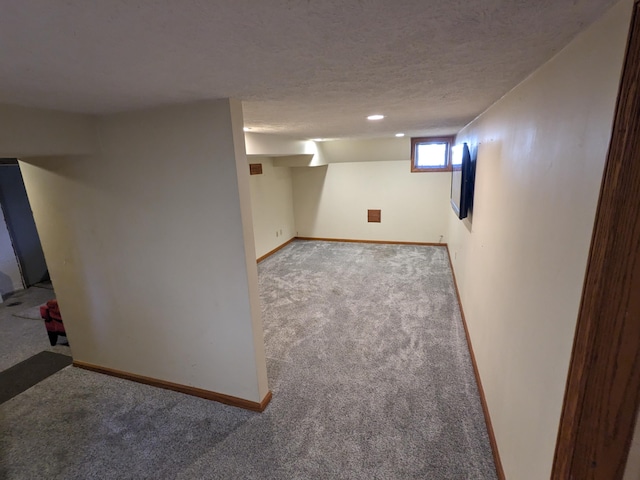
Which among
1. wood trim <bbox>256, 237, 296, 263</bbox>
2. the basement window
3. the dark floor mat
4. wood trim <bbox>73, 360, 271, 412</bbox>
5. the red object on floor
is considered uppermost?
the basement window

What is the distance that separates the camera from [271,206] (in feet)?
18.7

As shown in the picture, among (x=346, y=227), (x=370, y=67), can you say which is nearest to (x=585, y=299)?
(x=370, y=67)

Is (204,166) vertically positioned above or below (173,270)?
above

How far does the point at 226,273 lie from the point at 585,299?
70.0 inches

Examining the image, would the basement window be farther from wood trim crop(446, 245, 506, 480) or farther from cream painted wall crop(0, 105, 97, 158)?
cream painted wall crop(0, 105, 97, 158)

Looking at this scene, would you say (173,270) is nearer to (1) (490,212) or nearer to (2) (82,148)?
(2) (82,148)

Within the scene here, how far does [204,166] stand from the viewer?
72.8 inches

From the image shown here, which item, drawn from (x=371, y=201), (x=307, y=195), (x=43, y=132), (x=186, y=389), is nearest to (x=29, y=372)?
(x=186, y=389)

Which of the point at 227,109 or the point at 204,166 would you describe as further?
the point at 204,166

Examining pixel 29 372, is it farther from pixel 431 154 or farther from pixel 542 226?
pixel 431 154

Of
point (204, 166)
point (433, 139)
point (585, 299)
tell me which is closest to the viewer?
point (585, 299)

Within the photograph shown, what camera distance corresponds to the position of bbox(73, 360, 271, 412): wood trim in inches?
85.9

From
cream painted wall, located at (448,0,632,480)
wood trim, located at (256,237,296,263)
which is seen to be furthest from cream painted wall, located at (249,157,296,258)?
cream painted wall, located at (448,0,632,480)

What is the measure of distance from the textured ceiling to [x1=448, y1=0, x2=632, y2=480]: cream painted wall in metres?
0.12
